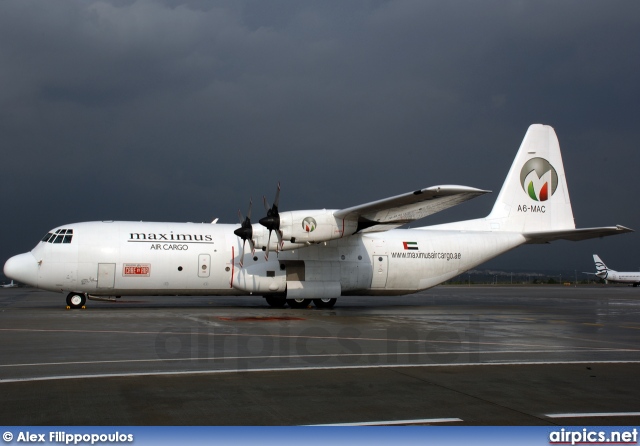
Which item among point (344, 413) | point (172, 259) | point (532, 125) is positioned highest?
point (532, 125)

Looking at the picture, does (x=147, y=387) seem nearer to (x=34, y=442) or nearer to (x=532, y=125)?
(x=34, y=442)

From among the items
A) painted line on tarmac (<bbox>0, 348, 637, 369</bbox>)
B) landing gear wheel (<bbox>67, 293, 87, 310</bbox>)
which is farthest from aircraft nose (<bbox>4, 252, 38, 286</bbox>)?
painted line on tarmac (<bbox>0, 348, 637, 369</bbox>)

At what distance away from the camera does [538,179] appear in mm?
27281

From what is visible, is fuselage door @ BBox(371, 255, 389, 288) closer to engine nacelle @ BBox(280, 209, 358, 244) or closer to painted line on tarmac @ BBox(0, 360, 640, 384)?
engine nacelle @ BBox(280, 209, 358, 244)

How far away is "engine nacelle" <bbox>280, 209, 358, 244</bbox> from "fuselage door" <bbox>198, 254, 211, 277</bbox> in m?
3.42

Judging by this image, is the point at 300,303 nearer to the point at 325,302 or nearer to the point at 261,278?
the point at 325,302

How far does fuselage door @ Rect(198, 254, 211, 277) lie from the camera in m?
22.6

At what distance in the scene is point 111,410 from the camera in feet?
20.9

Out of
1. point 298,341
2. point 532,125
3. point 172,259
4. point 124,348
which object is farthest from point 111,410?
point 532,125

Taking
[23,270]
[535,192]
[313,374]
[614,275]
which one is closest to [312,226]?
[23,270]

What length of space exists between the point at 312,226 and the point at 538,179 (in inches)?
480

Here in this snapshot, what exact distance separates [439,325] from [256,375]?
9.47 m

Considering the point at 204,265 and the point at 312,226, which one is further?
the point at 204,265

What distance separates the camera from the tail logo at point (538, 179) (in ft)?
89.2
